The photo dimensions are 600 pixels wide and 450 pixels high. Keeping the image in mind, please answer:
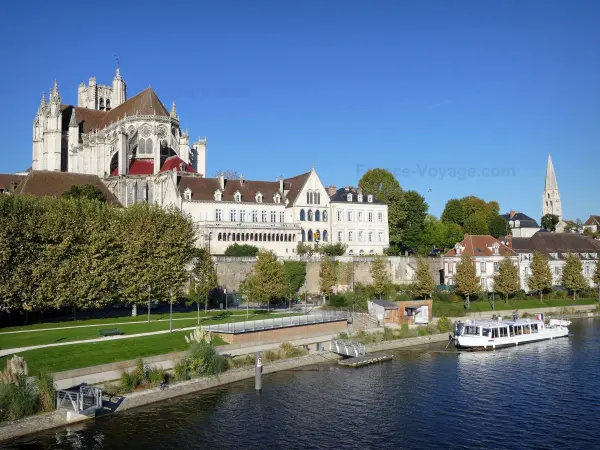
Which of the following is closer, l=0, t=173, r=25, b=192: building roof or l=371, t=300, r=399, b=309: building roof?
l=371, t=300, r=399, b=309: building roof

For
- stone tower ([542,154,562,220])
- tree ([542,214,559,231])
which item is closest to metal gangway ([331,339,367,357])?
tree ([542,214,559,231])

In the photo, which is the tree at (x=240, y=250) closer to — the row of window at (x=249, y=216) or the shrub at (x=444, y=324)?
the row of window at (x=249, y=216)

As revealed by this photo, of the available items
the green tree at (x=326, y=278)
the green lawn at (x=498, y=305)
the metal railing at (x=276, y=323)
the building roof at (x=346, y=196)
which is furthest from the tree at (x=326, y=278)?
the building roof at (x=346, y=196)

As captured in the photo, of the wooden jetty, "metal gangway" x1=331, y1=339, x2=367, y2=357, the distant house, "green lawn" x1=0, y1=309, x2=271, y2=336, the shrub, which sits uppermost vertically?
the distant house

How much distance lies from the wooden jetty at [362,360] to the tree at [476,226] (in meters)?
61.4

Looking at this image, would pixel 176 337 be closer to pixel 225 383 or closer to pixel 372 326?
pixel 225 383

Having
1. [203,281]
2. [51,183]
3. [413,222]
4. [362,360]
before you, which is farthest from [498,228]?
[51,183]

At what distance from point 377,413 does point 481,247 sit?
49361mm

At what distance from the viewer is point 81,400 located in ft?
93.4

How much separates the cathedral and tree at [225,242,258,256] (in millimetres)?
14701

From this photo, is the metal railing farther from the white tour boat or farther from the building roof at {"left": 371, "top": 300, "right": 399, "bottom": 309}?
the white tour boat

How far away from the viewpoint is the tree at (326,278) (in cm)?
6412

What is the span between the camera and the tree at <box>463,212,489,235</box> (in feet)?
333

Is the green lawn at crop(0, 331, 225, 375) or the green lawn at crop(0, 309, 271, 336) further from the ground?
the green lawn at crop(0, 309, 271, 336)
